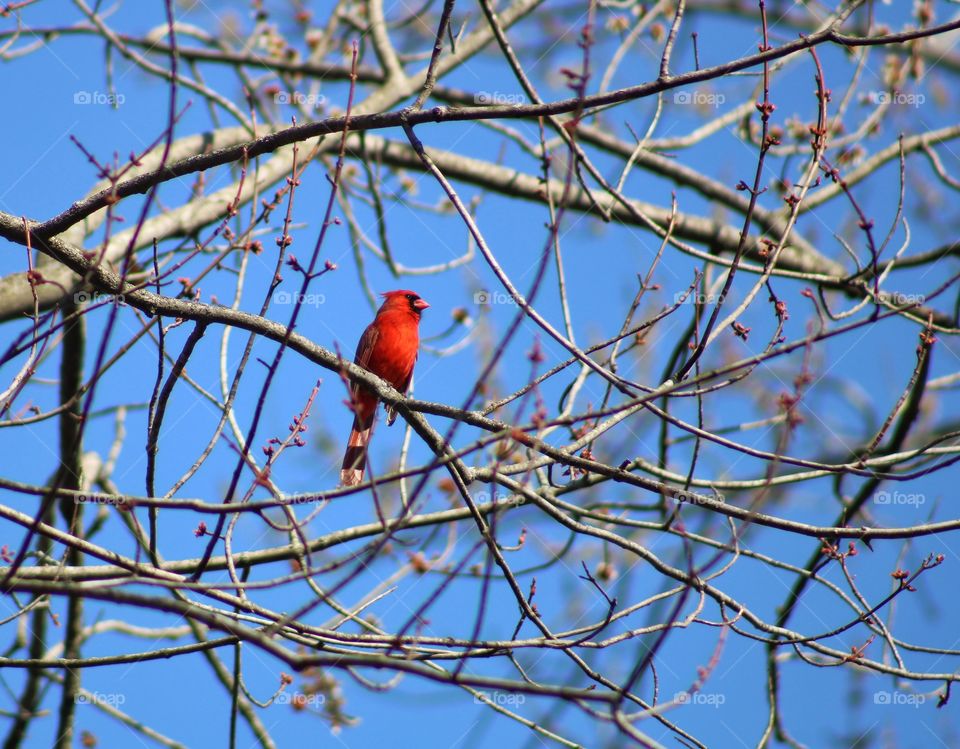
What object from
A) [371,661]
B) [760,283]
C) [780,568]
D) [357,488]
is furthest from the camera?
[780,568]

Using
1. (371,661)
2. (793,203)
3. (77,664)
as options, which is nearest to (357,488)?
(371,661)

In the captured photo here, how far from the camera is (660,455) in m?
4.61

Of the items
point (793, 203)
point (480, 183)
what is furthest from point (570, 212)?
point (793, 203)

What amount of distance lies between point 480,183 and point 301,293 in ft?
15.0

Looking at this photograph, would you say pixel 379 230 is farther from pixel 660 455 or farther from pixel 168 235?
pixel 660 455

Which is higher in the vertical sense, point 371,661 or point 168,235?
point 168,235

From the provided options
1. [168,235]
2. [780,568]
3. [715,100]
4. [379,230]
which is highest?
[715,100]

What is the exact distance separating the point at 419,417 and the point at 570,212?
399 centimetres

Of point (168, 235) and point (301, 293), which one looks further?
point (168, 235)

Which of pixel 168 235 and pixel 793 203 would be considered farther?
pixel 168 235

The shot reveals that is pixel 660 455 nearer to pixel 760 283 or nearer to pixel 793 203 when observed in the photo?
pixel 760 283

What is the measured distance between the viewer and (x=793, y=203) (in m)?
2.86

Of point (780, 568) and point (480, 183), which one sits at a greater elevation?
point (480, 183)

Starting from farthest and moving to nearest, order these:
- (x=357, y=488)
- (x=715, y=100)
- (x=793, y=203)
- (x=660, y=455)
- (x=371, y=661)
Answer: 1. (x=715, y=100)
2. (x=660, y=455)
3. (x=793, y=203)
4. (x=357, y=488)
5. (x=371, y=661)
